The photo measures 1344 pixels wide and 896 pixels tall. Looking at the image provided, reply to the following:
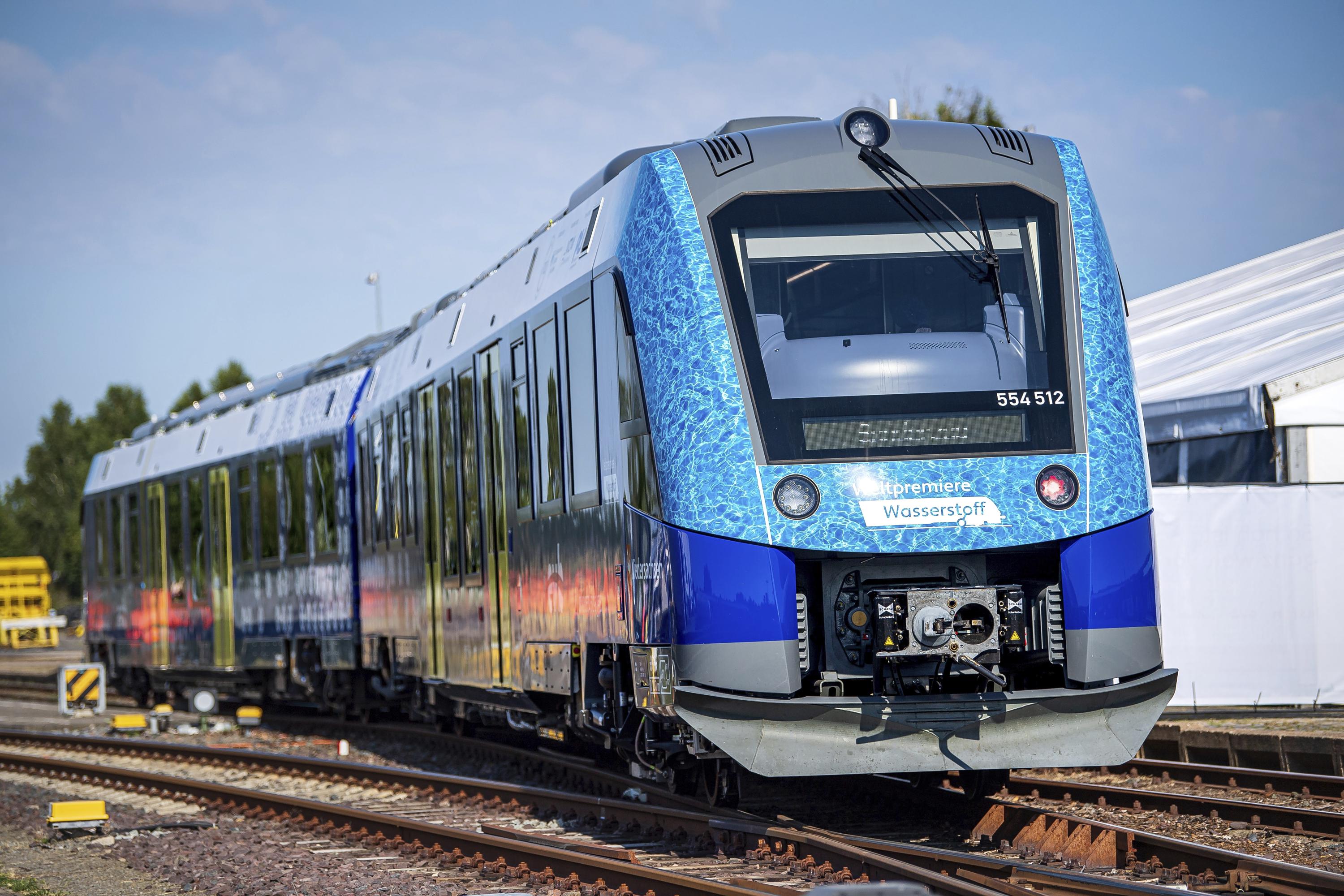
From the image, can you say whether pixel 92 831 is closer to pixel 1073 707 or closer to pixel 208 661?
pixel 1073 707

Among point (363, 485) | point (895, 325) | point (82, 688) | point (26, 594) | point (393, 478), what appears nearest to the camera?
point (895, 325)

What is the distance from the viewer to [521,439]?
10.6 meters

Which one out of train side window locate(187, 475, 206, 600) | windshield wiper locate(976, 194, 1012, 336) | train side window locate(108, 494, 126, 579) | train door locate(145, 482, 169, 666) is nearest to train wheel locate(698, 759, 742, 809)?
windshield wiper locate(976, 194, 1012, 336)

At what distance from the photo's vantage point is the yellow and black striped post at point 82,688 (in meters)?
23.2

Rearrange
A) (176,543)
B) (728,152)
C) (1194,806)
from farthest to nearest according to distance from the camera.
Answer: (176,543), (1194,806), (728,152)

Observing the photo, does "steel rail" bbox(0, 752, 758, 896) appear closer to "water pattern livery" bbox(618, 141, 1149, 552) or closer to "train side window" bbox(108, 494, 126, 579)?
"water pattern livery" bbox(618, 141, 1149, 552)

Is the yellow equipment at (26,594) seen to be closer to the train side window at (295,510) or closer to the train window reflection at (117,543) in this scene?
the train window reflection at (117,543)

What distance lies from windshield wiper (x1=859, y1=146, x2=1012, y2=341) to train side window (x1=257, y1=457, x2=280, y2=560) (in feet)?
40.2

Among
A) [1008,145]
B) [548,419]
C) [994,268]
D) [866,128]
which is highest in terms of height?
[866,128]

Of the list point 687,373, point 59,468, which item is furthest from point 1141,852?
point 59,468

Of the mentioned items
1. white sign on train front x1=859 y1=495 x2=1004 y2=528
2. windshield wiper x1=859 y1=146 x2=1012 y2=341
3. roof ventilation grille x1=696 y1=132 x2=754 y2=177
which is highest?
roof ventilation grille x1=696 y1=132 x2=754 y2=177

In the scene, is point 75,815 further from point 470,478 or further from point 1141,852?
point 1141,852

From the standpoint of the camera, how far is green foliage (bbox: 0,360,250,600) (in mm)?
96938

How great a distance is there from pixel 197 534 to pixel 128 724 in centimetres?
274
